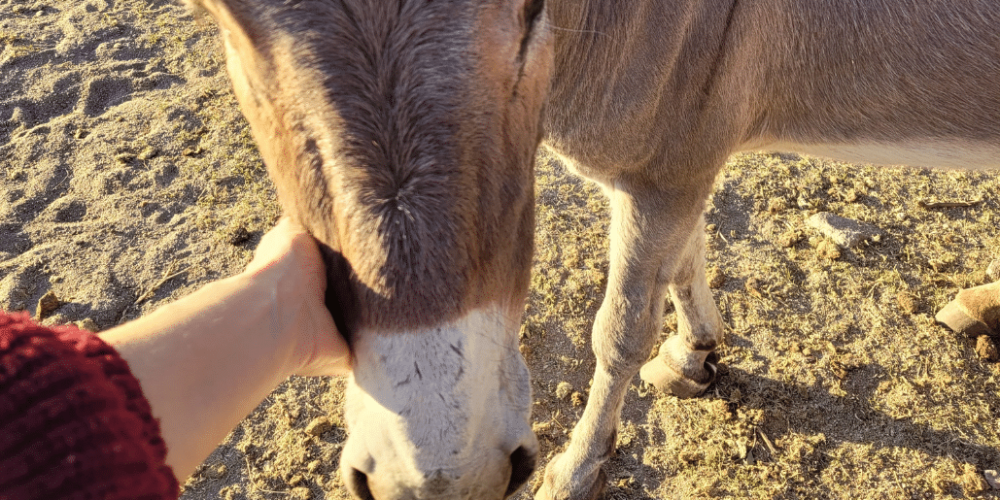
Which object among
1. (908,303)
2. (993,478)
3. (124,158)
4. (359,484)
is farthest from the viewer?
(124,158)

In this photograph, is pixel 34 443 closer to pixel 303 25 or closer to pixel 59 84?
pixel 303 25

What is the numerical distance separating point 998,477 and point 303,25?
3352mm

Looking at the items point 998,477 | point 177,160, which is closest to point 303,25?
point 998,477

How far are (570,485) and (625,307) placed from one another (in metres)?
0.91

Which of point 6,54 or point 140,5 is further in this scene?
point 140,5

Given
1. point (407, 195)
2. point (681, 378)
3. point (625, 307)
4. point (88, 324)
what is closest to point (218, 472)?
point (88, 324)

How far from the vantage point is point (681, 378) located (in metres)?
3.00

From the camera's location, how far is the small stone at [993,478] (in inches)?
104

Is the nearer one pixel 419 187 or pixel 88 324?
→ pixel 419 187

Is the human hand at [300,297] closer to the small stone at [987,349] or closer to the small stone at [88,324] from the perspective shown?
the small stone at [88,324]

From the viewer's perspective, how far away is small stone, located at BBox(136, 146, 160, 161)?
431cm

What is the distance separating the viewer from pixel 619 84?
1979 mm

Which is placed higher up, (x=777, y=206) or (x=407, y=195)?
(x=407, y=195)

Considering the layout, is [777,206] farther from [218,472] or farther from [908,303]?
[218,472]
